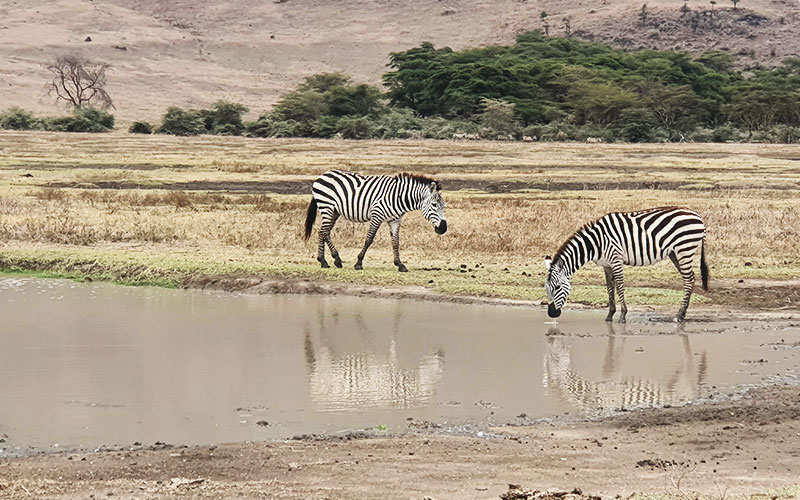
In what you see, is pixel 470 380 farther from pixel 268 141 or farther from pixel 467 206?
pixel 268 141

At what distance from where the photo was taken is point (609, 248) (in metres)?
13.9

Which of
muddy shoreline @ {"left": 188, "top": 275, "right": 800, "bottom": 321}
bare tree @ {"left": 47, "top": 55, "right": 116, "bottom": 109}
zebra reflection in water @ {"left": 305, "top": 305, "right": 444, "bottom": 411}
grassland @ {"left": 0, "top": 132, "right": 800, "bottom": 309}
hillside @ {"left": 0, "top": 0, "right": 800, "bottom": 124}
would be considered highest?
hillside @ {"left": 0, "top": 0, "right": 800, "bottom": 124}

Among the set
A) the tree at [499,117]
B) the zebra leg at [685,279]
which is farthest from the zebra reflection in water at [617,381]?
the tree at [499,117]

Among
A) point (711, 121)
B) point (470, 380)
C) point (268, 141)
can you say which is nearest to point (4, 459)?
point (470, 380)

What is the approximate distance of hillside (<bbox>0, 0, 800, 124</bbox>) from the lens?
114562 millimetres

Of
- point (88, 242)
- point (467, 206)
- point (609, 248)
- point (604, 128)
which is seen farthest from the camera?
point (604, 128)

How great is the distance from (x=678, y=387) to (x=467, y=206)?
49.0 feet

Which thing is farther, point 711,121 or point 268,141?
point 711,121

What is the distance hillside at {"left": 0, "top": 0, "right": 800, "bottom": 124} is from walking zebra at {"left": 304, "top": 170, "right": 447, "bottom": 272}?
88.9 m

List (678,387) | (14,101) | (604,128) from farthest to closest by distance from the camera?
1. (14,101)
2. (604,128)
3. (678,387)

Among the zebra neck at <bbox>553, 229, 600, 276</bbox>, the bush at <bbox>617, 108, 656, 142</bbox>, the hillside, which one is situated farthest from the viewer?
the hillside

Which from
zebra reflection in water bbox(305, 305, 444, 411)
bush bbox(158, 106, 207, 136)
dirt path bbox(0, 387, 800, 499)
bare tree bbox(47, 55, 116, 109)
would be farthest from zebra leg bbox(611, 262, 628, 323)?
bare tree bbox(47, 55, 116, 109)

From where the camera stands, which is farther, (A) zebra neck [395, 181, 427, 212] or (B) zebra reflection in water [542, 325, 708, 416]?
(A) zebra neck [395, 181, 427, 212]

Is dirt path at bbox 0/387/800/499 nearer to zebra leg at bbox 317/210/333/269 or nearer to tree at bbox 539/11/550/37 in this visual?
zebra leg at bbox 317/210/333/269
